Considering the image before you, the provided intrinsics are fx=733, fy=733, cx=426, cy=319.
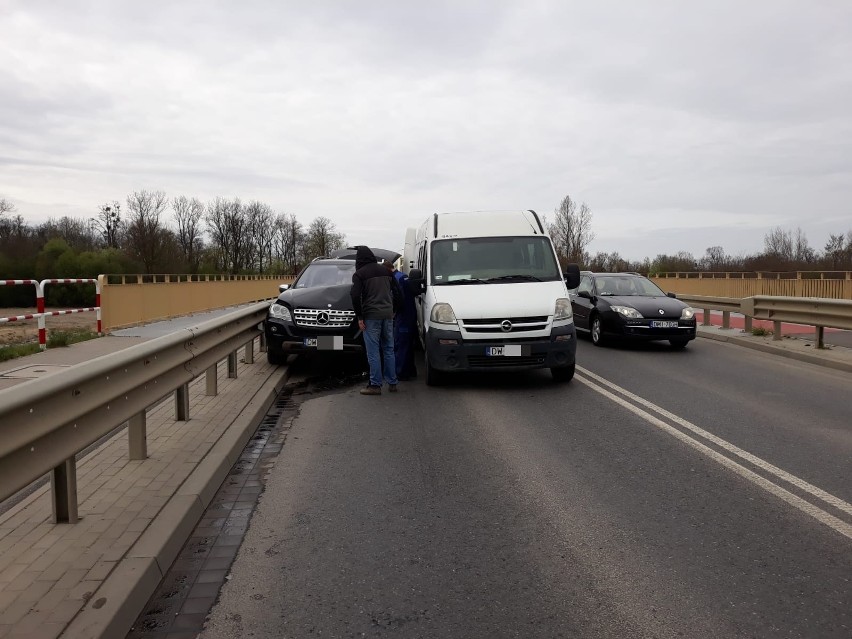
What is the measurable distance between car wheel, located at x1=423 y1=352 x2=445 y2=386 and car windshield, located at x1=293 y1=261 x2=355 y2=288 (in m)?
Answer: 3.01

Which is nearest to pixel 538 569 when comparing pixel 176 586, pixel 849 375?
pixel 176 586

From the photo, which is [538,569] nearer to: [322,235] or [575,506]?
[575,506]

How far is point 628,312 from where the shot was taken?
526 inches

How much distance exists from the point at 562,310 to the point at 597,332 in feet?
18.1

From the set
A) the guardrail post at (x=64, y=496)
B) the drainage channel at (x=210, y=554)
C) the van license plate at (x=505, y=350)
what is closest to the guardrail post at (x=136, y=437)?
the drainage channel at (x=210, y=554)

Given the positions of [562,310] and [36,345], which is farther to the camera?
[36,345]

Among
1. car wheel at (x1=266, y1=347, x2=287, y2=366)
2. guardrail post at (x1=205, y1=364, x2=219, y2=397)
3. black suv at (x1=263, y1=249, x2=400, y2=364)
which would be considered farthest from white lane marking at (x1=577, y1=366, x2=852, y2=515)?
car wheel at (x1=266, y1=347, x2=287, y2=366)

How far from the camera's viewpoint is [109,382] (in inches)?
171

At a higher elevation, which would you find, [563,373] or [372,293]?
[372,293]

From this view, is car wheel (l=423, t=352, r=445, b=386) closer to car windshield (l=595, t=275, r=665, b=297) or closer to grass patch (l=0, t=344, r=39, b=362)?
car windshield (l=595, t=275, r=665, b=297)

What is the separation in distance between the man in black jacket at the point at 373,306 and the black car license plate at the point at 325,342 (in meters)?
1.28

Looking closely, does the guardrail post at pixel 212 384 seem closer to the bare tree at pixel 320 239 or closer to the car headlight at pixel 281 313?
the car headlight at pixel 281 313

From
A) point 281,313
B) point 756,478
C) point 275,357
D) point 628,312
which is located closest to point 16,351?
point 275,357

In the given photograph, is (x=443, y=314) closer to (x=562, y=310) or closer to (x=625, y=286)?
(x=562, y=310)
